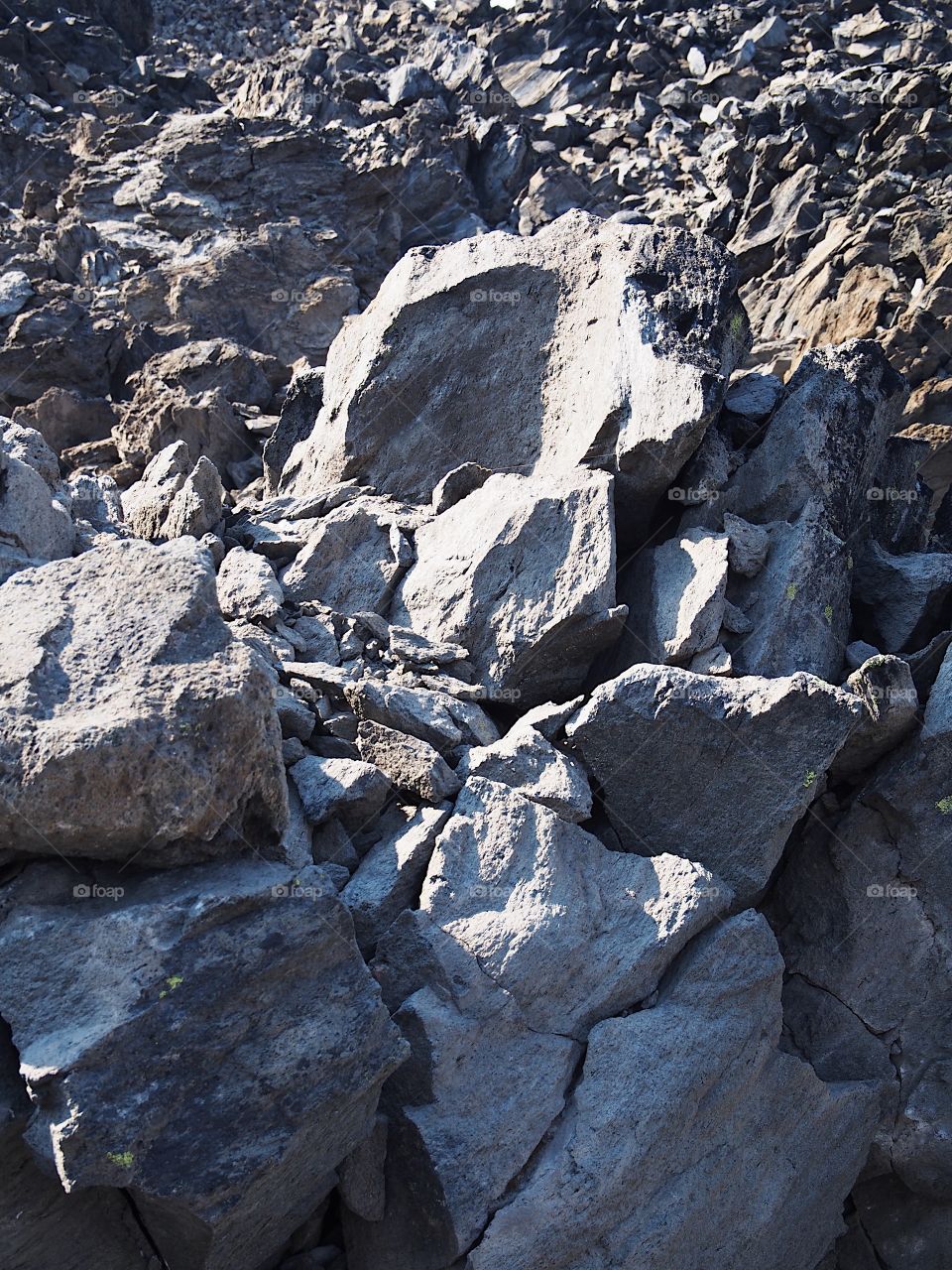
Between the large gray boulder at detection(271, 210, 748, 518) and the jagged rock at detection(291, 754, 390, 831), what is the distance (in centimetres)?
422

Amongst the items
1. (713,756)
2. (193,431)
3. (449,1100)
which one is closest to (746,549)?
(713,756)

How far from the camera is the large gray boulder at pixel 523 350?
11.5 metres

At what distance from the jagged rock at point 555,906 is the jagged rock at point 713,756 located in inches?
22.8

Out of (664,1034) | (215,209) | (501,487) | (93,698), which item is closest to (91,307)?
(215,209)

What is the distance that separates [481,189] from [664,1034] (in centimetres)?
2723

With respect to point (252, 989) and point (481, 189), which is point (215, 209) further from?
point (252, 989)

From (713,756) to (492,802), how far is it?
1.75 m

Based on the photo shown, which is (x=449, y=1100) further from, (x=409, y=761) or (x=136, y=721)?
(x=136, y=721)

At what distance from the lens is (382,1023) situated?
22.8 feet

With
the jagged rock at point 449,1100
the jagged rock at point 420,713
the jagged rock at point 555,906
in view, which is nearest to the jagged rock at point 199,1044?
the jagged rock at point 449,1100

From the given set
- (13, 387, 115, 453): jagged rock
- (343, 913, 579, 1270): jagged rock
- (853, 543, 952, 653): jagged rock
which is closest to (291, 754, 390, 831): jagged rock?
(343, 913, 579, 1270): jagged rock

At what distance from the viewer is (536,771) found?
8.72 metres

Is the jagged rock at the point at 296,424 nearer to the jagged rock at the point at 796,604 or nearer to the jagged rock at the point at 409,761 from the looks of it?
the jagged rock at the point at 796,604

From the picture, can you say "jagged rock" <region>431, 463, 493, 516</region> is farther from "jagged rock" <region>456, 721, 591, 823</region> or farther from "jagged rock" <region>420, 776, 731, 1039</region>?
"jagged rock" <region>420, 776, 731, 1039</region>
